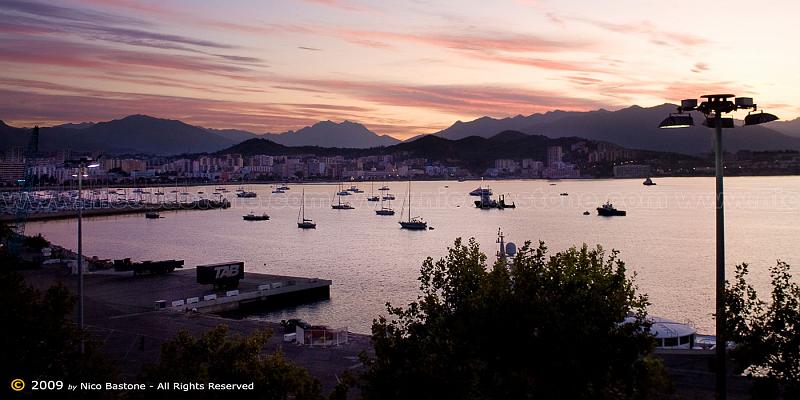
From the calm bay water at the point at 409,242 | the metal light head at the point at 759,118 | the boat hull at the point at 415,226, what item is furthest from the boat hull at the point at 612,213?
the metal light head at the point at 759,118

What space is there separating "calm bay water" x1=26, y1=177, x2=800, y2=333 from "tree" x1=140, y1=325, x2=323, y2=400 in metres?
21.3

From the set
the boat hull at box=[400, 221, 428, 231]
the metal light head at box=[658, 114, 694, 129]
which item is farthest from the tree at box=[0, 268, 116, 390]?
the boat hull at box=[400, 221, 428, 231]

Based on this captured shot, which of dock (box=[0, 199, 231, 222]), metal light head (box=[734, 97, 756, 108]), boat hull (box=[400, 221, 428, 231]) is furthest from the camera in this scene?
dock (box=[0, 199, 231, 222])

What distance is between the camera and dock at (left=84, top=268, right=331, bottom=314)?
97.4 ft

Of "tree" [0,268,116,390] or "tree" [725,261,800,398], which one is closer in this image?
"tree" [725,261,800,398]

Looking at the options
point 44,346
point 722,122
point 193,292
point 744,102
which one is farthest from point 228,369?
point 193,292

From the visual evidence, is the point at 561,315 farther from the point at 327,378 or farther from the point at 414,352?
the point at 327,378

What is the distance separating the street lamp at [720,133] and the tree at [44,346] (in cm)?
736

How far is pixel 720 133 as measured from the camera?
8.11 m

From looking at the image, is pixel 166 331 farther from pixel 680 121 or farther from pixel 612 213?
pixel 612 213

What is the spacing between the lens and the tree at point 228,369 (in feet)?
25.5

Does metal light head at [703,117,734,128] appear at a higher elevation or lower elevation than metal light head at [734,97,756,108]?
lower

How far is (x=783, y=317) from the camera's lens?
7.50 metres

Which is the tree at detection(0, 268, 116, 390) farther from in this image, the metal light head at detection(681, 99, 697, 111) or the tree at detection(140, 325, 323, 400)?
the metal light head at detection(681, 99, 697, 111)
